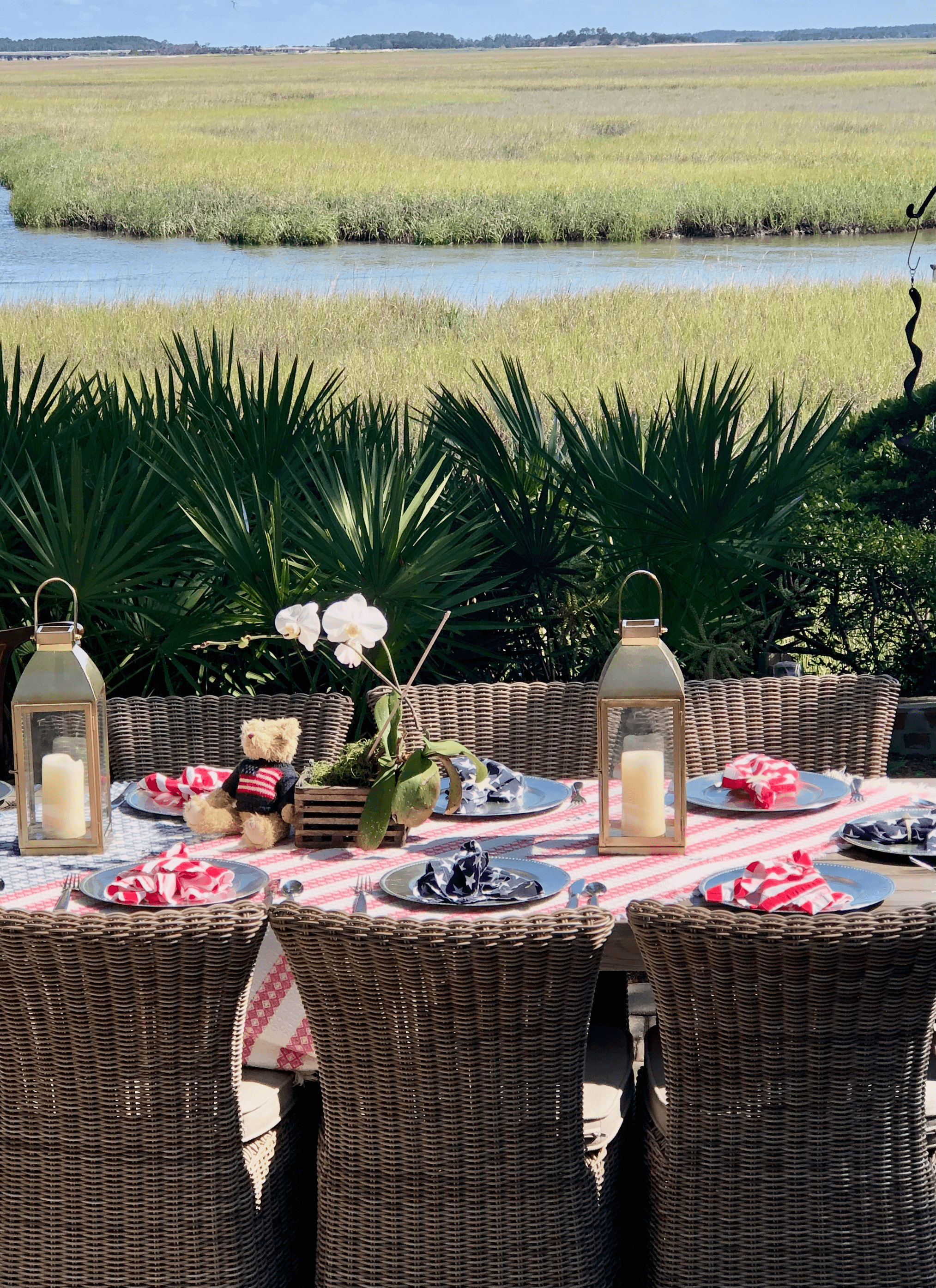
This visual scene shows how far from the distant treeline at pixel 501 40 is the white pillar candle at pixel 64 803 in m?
15.7

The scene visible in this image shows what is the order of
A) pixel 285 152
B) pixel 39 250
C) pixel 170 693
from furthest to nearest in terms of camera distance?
1. pixel 285 152
2. pixel 39 250
3. pixel 170 693

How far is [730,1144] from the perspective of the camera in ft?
6.15

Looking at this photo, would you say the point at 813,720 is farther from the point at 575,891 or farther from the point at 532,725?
the point at 575,891

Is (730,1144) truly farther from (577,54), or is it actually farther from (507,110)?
(577,54)

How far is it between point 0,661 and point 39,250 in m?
12.9

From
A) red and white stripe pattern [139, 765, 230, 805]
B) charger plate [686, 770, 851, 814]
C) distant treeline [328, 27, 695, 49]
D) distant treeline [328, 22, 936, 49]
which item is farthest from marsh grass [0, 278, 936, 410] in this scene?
red and white stripe pattern [139, 765, 230, 805]

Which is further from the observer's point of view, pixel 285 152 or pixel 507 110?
pixel 507 110

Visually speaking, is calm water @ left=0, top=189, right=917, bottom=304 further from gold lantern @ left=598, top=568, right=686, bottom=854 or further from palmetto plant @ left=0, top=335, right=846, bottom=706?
gold lantern @ left=598, top=568, right=686, bottom=854

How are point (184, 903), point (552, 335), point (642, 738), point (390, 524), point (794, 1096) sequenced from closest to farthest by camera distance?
point (794, 1096), point (184, 903), point (642, 738), point (390, 524), point (552, 335)

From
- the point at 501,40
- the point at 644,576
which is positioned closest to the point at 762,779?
the point at 644,576

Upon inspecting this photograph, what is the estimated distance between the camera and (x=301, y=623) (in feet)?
7.82

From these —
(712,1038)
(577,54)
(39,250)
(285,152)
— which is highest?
(577,54)

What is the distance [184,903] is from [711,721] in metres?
1.18

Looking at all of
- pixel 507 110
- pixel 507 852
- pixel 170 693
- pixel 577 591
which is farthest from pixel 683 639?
pixel 507 110
